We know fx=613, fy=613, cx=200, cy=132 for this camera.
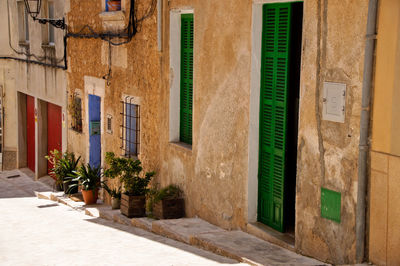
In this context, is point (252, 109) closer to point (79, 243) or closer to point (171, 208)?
point (171, 208)

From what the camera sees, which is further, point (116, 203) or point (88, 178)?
point (88, 178)

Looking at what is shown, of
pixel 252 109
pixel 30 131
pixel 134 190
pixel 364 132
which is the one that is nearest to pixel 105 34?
pixel 134 190

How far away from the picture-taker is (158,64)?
9.62m

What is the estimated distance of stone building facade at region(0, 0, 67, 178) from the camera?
1503cm

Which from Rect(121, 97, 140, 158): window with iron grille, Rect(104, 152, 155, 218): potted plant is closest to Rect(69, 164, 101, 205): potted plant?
Rect(121, 97, 140, 158): window with iron grille

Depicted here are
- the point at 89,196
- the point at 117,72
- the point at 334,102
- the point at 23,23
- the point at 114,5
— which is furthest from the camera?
the point at 23,23

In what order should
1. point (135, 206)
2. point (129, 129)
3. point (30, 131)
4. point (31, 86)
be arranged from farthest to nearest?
point (30, 131) → point (31, 86) → point (129, 129) → point (135, 206)

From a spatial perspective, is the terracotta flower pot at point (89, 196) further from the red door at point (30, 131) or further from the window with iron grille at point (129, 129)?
the red door at point (30, 131)

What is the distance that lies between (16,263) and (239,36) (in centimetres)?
357

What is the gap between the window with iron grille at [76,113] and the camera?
13820 mm

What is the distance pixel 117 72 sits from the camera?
11531 millimetres

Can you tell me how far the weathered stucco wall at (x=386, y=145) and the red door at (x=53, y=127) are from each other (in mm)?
11975

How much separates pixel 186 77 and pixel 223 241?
320 centimetres

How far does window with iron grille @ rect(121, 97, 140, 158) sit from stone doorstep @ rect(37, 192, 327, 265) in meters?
1.91
